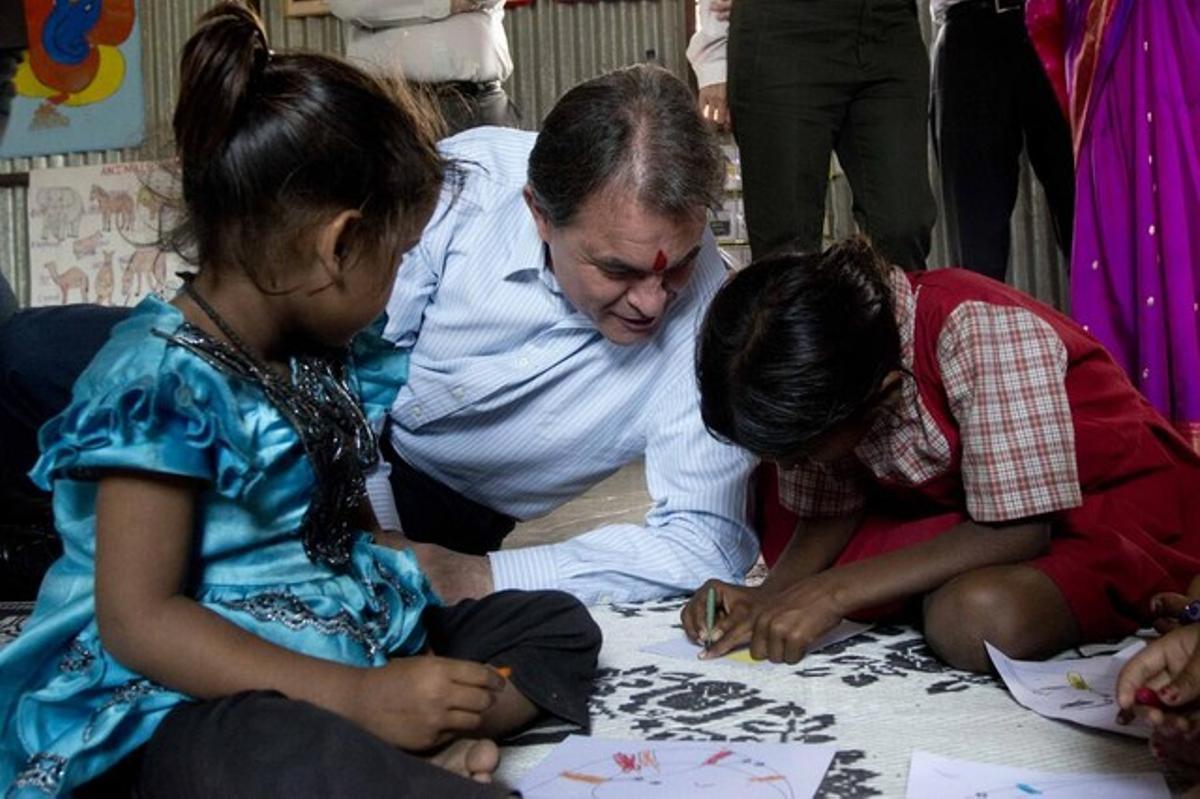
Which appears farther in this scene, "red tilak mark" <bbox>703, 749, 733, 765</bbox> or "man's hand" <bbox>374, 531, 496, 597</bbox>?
"man's hand" <bbox>374, 531, 496, 597</bbox>

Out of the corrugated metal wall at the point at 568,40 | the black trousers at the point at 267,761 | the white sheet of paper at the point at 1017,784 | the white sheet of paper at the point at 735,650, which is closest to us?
the black trousers at the point at 267,761

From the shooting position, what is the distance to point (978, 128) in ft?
9.39

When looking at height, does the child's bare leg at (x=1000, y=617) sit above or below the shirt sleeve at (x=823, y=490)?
below

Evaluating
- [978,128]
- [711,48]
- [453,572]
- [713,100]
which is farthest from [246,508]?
[978,128]

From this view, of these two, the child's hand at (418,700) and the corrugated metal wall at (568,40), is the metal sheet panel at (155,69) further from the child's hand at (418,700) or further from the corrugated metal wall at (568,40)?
the child's hand at (418,700)

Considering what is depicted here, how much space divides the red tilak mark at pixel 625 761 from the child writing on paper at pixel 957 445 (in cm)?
36

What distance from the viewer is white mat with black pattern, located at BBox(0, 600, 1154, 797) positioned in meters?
1.28

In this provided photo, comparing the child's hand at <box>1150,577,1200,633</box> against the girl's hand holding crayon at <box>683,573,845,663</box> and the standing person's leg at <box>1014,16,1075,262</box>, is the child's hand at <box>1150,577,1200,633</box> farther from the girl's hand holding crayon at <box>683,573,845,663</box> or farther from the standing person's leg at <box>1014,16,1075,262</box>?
the standing person's leg at <box>1014,16,1075,262</box>

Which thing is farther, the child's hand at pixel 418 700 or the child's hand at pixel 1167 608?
the child's hand at pixel 1167 608

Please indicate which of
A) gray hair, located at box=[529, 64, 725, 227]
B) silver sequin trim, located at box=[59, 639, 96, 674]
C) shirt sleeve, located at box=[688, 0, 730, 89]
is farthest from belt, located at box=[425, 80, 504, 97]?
silver sequin trim, located at box=[59, 639, 96, 674]

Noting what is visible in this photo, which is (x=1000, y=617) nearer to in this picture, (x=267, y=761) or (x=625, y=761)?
(x=625, y=761)

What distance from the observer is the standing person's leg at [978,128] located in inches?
111

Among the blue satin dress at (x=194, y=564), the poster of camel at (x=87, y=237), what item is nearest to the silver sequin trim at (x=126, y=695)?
the blue satin dress at (x=194, y=564)

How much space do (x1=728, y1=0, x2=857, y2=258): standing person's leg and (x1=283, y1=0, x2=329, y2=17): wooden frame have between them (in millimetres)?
3783
